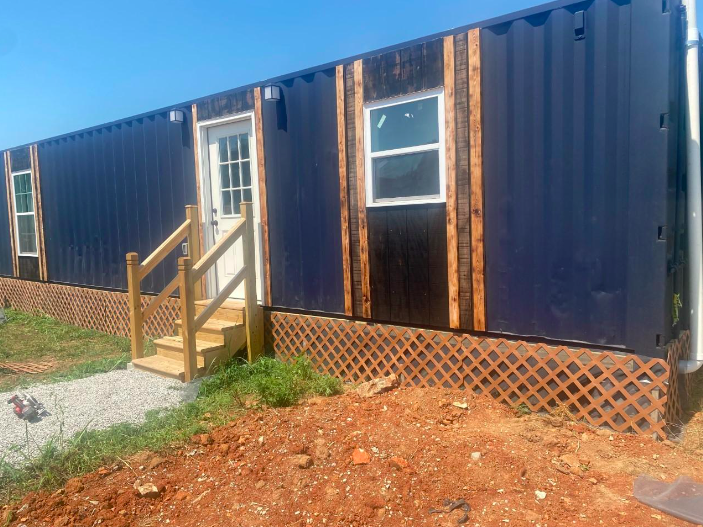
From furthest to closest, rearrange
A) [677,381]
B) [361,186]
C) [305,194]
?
[305,194], [361,186], [677,381]

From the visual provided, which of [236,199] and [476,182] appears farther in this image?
[236,199]

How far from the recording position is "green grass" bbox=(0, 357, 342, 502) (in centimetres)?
363

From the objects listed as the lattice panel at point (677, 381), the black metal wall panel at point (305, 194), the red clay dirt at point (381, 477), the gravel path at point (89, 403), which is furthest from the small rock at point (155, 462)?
the lattice panel at point (677, 381)

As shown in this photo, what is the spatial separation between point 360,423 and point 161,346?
285cm

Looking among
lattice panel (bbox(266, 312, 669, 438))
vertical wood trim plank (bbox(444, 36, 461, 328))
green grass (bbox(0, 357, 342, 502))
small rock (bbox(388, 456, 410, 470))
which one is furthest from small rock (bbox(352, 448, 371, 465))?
vertical wood trim plank (bbox(444, 36, 461, 328))

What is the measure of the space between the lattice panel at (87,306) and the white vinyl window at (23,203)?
746 millimetres

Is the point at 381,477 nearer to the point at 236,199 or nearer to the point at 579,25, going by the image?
the point at 579,25

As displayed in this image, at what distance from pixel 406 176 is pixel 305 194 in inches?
51.1

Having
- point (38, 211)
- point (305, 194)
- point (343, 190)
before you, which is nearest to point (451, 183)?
point (343, 190)

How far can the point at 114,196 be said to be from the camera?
8.45m

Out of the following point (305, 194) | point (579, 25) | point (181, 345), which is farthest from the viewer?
point (305, 194)

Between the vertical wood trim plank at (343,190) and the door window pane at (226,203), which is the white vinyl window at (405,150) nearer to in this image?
the vertical wood trim plank at (343,190)

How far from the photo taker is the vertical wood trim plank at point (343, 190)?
5.50 m

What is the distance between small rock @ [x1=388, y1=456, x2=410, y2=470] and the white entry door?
3480mm
